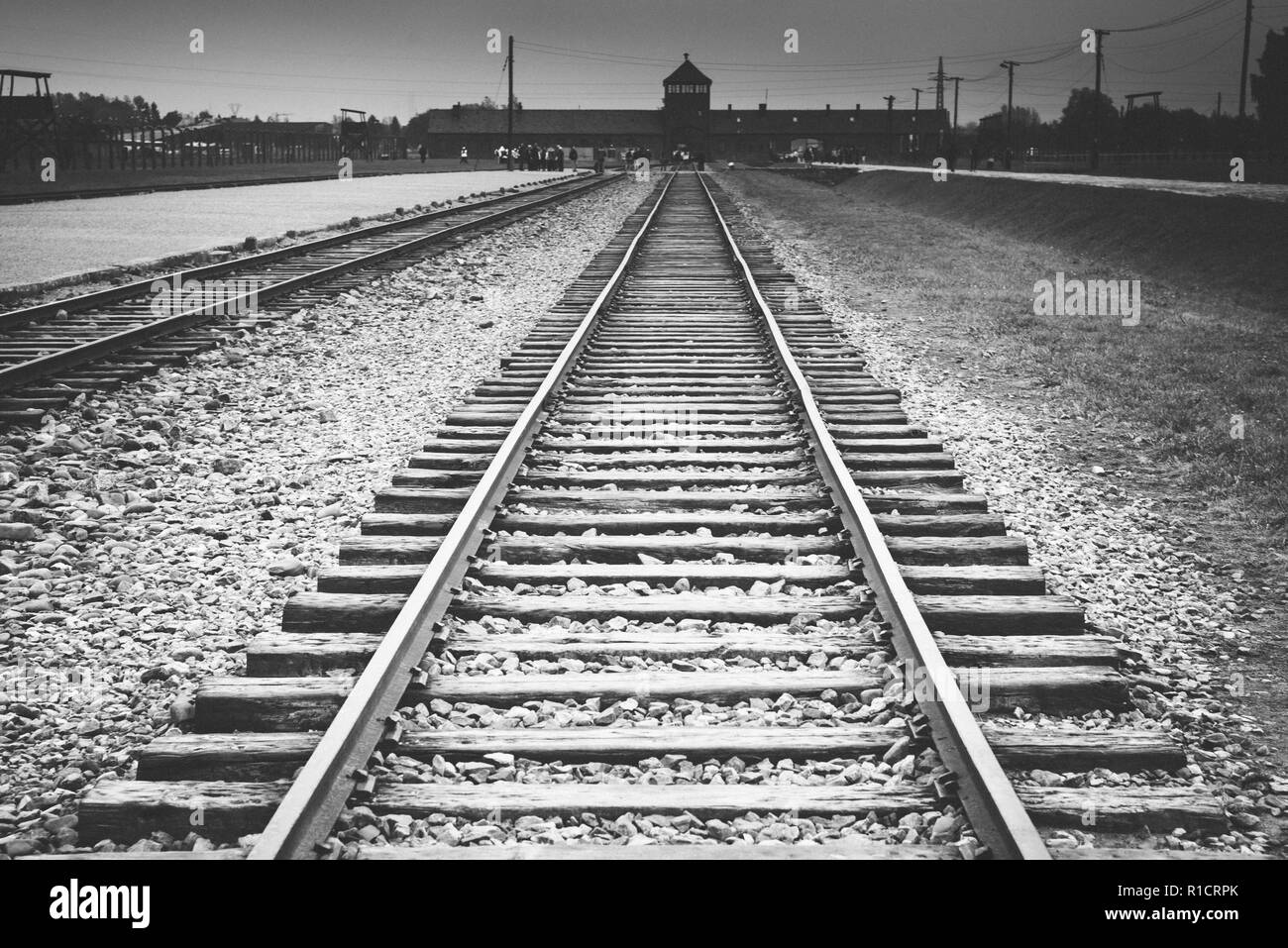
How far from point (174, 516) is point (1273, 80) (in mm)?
91231

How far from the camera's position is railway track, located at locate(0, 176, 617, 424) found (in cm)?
841

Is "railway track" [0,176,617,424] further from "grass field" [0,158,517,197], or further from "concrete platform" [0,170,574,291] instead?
"grass field" [0,158,517,197]

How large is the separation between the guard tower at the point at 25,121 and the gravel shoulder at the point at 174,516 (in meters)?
31.7

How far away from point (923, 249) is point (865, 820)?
20244 mm

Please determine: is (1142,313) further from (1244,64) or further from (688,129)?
(688,129)

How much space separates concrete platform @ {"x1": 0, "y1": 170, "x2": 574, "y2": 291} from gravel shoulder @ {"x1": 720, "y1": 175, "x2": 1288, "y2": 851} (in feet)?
36.9

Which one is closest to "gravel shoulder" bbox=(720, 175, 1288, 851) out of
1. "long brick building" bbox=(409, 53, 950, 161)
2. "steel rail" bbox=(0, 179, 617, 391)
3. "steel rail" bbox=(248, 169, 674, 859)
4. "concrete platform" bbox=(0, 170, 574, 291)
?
"steel rail" bbox=(248, 169, 674, 859)

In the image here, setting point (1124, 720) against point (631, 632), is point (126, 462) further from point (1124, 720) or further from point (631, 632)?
point (1124, 720)

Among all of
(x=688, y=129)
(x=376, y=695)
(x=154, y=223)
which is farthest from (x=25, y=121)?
(x=688, y=129)

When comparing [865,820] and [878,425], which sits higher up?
[878,425]

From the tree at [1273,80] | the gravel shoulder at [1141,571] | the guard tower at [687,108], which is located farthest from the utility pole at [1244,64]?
the guard tower at [687,108]

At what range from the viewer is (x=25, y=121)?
3775cm

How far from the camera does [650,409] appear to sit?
25.0 feet

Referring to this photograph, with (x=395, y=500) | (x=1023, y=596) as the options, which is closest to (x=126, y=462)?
(x=395, y=500)
